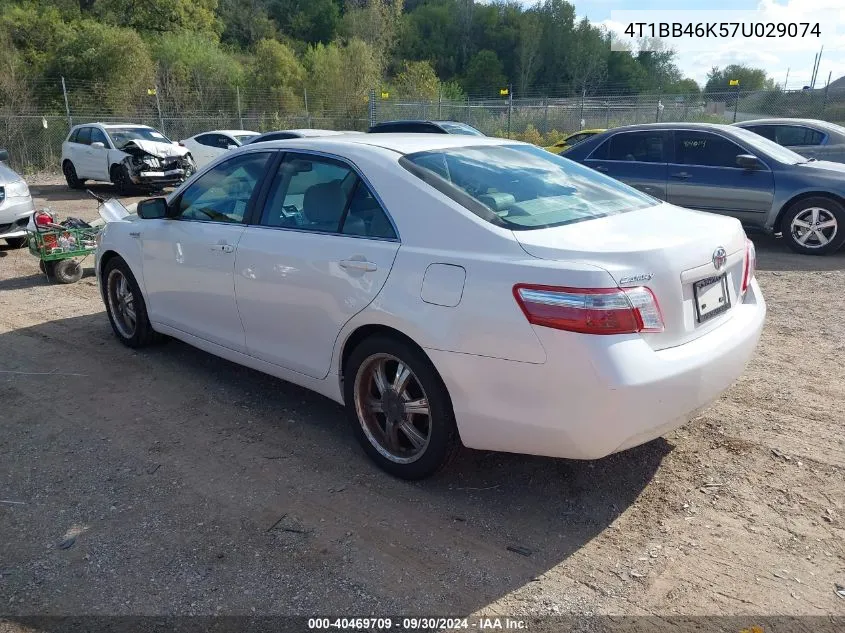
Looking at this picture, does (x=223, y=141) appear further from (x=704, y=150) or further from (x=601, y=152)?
(x=704, y=150)

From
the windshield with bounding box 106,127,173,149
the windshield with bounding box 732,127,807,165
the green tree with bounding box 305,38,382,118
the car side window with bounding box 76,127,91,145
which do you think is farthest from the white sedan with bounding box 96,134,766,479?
the green tree with bounding box 305,38,382,118

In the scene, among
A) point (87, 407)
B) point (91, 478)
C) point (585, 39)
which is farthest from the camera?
point (585, 39)

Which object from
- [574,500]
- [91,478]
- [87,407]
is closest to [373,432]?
[574,500]

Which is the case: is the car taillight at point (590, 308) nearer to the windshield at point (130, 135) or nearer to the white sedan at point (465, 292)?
the white sedan at point (465, 292)

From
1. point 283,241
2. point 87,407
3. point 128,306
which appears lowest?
point 87,407

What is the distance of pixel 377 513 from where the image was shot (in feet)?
10.4

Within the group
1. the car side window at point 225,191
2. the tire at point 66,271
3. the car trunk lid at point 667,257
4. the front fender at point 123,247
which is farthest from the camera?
the tire at point 66,271

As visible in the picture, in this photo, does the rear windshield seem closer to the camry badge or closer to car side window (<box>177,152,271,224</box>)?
the camry badge

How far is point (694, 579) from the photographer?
2.68 meters

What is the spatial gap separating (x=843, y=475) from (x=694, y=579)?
1254mm

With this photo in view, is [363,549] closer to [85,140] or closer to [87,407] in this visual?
Answer: [87,407]

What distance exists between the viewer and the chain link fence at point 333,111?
2222cm

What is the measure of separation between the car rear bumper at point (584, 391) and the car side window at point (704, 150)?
6.67m

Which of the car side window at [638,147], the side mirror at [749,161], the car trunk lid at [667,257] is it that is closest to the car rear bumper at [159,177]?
the car side window at [638,147]
